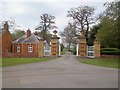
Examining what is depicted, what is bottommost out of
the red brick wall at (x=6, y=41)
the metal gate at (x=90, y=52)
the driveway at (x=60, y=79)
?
the driveway at (x=60, y=79)

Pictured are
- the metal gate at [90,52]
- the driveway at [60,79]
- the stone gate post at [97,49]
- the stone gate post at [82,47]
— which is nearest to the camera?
the driveway at [60,79]

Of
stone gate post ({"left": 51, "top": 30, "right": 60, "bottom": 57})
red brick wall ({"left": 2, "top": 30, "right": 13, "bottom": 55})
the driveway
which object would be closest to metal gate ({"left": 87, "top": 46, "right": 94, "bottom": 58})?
stone gate post ({"left": 51, "top": 30, "right": 60, "bottom": 57})

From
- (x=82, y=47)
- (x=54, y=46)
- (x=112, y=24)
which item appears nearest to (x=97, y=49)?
(x=82, y=47)

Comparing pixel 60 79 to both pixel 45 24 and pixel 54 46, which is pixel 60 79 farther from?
pixel 45 24

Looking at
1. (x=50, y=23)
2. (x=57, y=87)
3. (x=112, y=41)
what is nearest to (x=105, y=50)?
(x=112, y=41)

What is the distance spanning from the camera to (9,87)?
38.7 feet

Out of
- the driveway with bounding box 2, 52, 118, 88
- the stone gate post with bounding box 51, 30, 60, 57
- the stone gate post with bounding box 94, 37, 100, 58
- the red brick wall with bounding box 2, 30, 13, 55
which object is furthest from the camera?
the red brick wall with bounding box 2, 30, 13, 55

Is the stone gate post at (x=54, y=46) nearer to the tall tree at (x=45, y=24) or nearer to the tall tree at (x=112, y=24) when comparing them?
the tall tree at (x=112, y=24)

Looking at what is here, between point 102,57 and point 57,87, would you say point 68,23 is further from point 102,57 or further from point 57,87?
point 57,87

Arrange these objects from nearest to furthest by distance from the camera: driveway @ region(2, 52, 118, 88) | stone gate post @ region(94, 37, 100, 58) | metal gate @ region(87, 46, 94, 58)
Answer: driveway @ region(2, 52, 118, 88) → stone gate post @ region(94, 37, 100, 58) → metal gate @ region(87, 46, 94, 58)

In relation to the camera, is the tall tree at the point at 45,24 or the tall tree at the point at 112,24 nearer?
the tall tree at the point at 112,24

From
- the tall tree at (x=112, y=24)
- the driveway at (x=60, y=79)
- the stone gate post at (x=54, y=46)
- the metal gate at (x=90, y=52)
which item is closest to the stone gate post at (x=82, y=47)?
the metal gate at (x=90, y=52)

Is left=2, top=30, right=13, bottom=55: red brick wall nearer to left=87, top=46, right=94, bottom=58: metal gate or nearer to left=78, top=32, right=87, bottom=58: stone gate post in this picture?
left=78, top=32, right=87, bottom=58: stone gate post

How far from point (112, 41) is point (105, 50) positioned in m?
10.8
